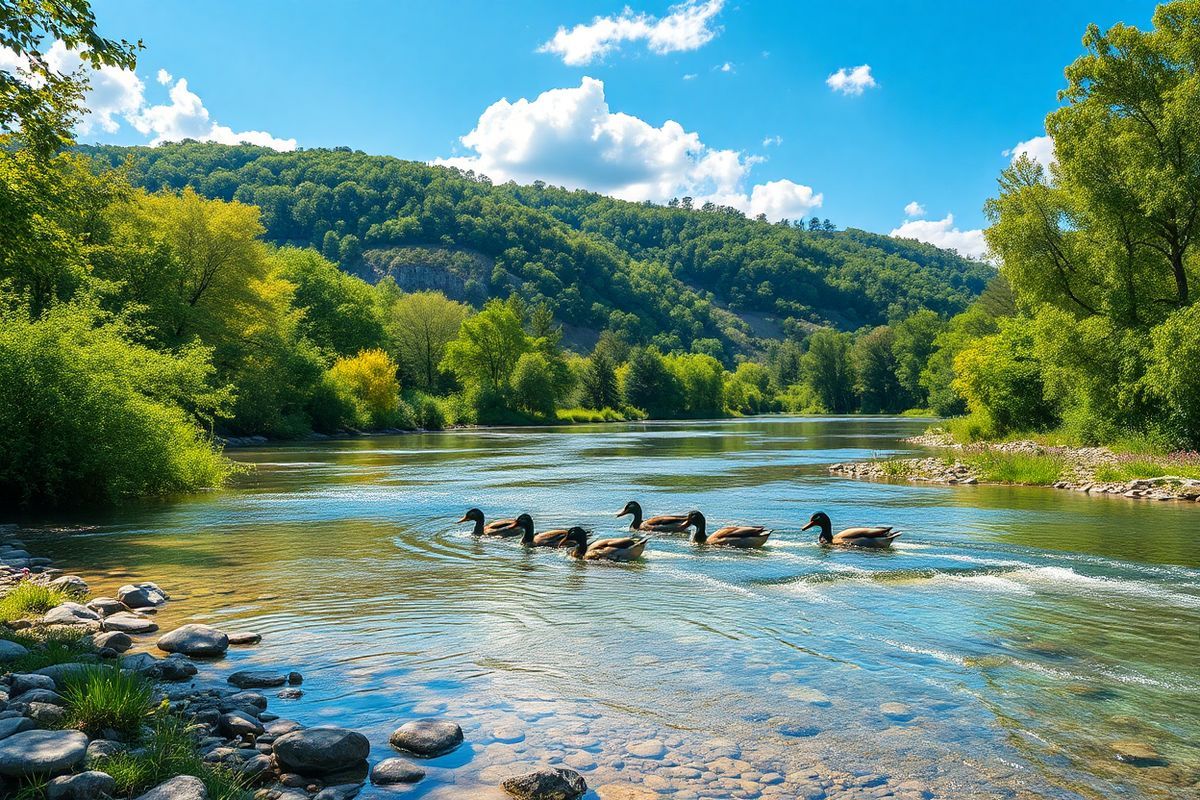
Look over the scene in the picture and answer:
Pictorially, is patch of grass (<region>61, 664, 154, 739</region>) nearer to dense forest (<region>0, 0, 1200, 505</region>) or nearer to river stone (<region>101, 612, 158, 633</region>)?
river stone (<region>101, 612, 158, 633</region>)

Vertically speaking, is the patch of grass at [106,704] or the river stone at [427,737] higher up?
the patch of grass at [106,704]

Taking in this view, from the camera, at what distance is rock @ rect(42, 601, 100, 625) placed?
9.95 m

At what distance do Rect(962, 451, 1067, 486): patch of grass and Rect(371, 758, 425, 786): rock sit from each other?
30265 mm

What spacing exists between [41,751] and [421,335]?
111 m

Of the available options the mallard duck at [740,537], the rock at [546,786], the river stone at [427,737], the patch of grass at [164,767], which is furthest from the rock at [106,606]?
the mallard duck at [740,537]

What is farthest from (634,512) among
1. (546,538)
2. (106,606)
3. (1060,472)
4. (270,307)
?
(270,307)

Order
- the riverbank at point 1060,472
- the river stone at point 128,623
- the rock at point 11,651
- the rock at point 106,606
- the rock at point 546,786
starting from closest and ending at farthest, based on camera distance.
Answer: the rock at point 546,786
the rock at point 11,651
the river stone at point 128,623
the rock at point 106,606
the riverbank at point 1060,472

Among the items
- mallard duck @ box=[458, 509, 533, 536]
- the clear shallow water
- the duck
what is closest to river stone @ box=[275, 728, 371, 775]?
the clear shallow water

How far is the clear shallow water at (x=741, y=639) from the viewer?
6922 mm

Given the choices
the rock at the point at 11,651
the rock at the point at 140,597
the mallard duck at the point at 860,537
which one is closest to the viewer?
the rock at the point at 11,651

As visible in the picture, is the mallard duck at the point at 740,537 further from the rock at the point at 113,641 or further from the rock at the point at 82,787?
the rock at the point at 82,787

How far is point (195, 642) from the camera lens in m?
9.70

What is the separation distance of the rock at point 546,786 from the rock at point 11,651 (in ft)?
17.3

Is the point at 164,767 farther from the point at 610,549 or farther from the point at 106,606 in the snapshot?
the point at 610,549
